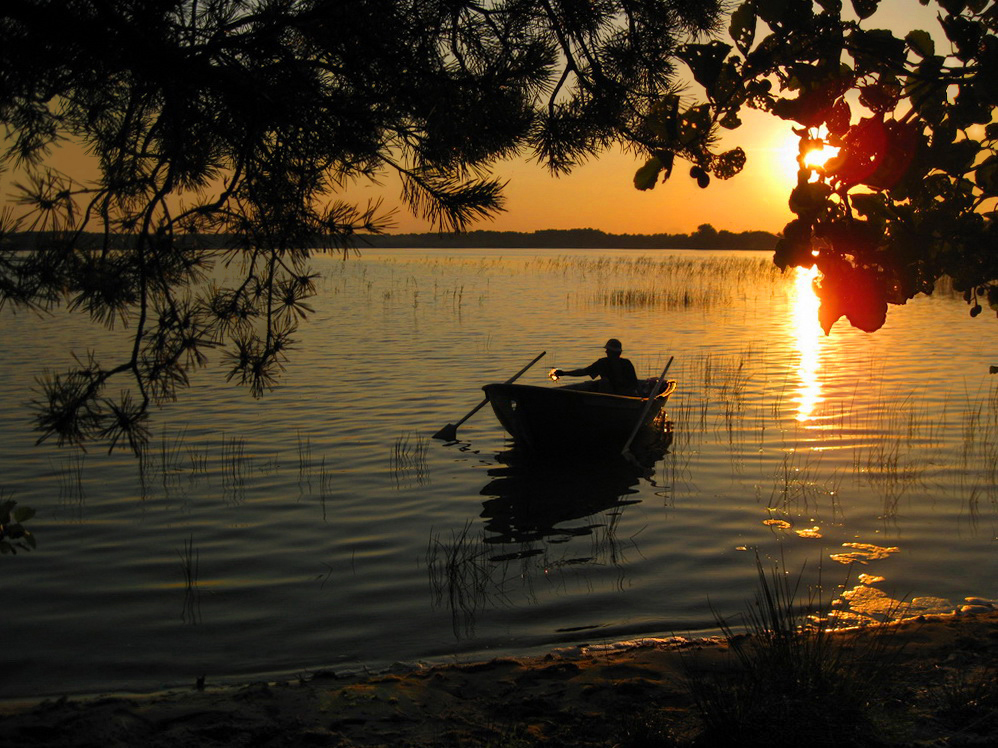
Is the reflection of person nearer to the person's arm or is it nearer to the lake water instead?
the person's arm

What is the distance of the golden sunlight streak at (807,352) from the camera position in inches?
595

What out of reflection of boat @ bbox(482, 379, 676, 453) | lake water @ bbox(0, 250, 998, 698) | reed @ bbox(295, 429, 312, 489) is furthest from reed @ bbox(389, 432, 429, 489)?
reflection of boat @ bbox(482, 379, 676, 453)

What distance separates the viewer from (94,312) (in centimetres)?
478

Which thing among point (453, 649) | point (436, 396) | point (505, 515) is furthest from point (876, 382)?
point (453, 649)

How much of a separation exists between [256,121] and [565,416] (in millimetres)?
7629

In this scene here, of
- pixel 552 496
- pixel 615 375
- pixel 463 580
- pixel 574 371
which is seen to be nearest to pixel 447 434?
pixel 574 371

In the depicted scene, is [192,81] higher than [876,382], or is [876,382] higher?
[192,81]

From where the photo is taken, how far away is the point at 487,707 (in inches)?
189

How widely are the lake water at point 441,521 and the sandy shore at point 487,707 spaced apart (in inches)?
21.9

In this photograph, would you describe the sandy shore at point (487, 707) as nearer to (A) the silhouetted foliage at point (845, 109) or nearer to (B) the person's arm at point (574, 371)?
(A) the silhouetted foliage at point (845, 109)

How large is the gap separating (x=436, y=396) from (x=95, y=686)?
10511mm

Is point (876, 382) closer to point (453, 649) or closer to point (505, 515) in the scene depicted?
point (505, 515)

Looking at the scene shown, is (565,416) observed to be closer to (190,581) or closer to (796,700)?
(190,581)

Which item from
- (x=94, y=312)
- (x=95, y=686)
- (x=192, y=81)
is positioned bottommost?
(x=95, y=686)
